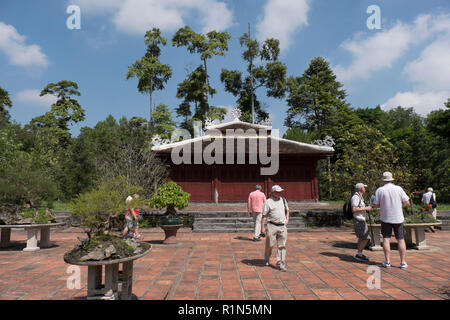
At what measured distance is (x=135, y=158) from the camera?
20453 mm

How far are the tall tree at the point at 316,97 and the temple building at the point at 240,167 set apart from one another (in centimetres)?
1820

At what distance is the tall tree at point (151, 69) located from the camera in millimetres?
31422

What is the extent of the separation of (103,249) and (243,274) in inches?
117

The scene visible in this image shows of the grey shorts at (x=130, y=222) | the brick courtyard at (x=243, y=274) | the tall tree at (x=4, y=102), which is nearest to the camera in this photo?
the brick courtyard at (x=243, y=274)

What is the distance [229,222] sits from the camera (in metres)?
12.5

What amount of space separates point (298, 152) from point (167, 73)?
2113cm

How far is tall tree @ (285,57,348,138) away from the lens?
35.6m

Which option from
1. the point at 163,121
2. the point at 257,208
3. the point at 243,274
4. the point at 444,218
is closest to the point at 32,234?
the point at 243,274

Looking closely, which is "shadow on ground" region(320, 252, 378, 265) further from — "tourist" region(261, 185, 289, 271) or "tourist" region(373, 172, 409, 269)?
"tourist" region(261, 185, 289, 271)

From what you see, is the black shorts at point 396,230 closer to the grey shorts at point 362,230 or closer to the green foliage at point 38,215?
the grey shorts at point 362,230

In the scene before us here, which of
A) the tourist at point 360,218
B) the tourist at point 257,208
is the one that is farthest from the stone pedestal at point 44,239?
the tourist at point 360,218

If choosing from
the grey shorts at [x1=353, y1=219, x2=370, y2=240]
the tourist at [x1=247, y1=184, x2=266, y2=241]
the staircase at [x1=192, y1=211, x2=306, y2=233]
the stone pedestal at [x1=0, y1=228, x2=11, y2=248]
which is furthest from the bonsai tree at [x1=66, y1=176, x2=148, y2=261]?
→ the staircase at [x1=192, y1=211, x2=306, y2=233]

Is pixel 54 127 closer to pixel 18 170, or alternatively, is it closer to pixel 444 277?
pixel 18 170
